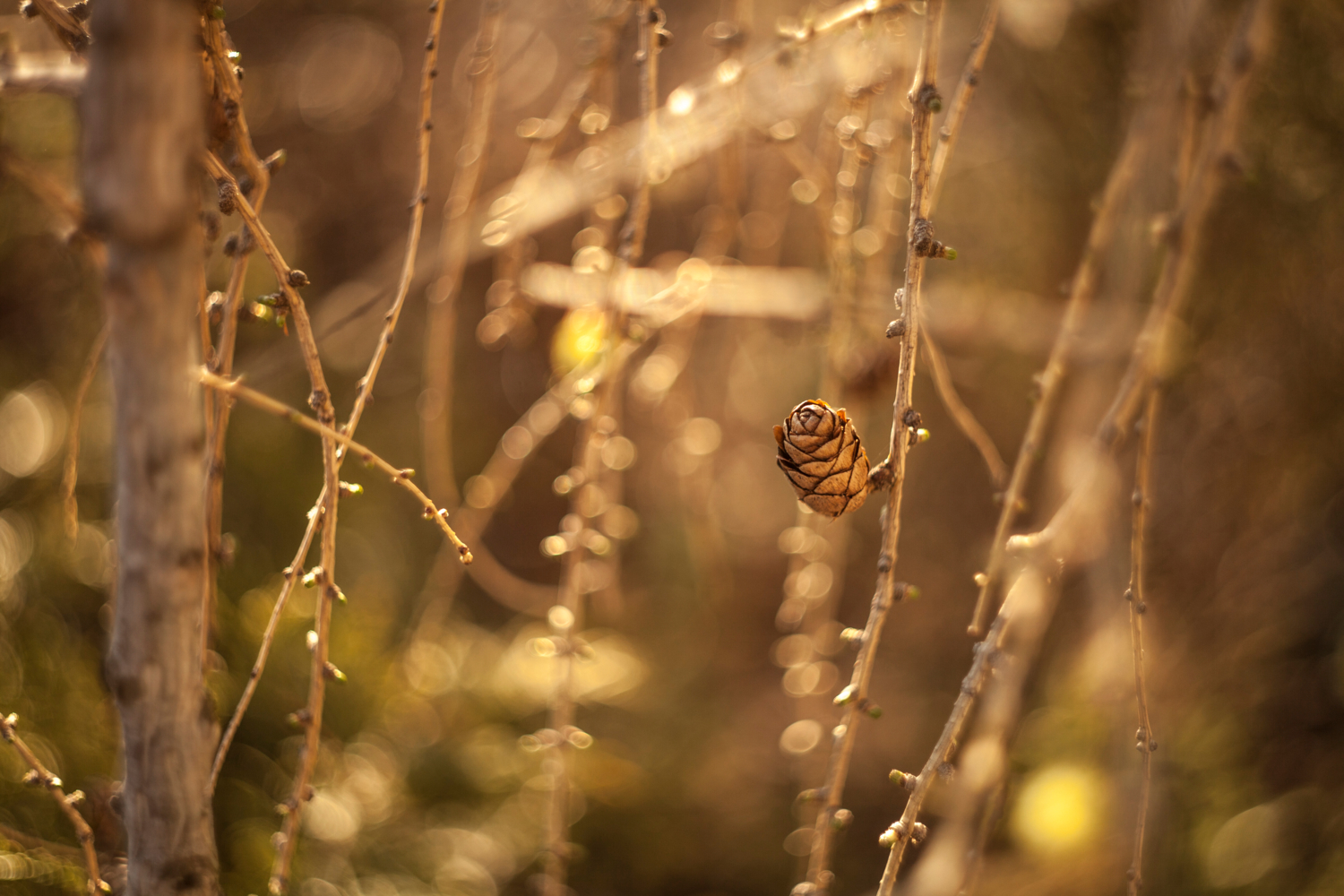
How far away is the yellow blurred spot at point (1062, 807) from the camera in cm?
103

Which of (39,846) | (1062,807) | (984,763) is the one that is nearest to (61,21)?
(39,846)

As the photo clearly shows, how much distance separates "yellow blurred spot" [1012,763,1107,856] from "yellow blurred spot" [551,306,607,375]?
2.65ft

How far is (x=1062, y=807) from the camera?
104 cm

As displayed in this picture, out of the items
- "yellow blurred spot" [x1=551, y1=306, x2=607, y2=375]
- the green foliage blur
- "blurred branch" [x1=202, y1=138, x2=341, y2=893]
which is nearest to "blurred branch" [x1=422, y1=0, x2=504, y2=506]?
the green foliage blur

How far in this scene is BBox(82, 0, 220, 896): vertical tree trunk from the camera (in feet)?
1.02

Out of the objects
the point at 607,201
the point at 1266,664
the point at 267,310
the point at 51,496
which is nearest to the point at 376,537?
the point at 51,496

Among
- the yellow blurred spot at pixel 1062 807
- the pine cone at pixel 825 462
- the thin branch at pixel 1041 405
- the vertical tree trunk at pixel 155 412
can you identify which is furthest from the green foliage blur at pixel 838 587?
the vertical tree trunk at pixel 155 412

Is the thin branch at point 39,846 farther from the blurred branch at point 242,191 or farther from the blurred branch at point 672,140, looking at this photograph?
the blurred branch at point 672,140

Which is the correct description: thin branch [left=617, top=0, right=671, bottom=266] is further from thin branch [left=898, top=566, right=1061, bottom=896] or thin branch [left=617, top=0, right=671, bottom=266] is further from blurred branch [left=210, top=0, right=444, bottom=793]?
thin branch [left=898, top=566, right=1061, bottom=896]

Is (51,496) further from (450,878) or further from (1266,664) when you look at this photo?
(1266,664)

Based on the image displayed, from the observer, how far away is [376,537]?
1633mm

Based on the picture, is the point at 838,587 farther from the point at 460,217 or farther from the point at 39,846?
the point at 39,846

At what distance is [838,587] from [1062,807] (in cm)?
60

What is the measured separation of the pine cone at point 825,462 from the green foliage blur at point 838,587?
0.79ft
